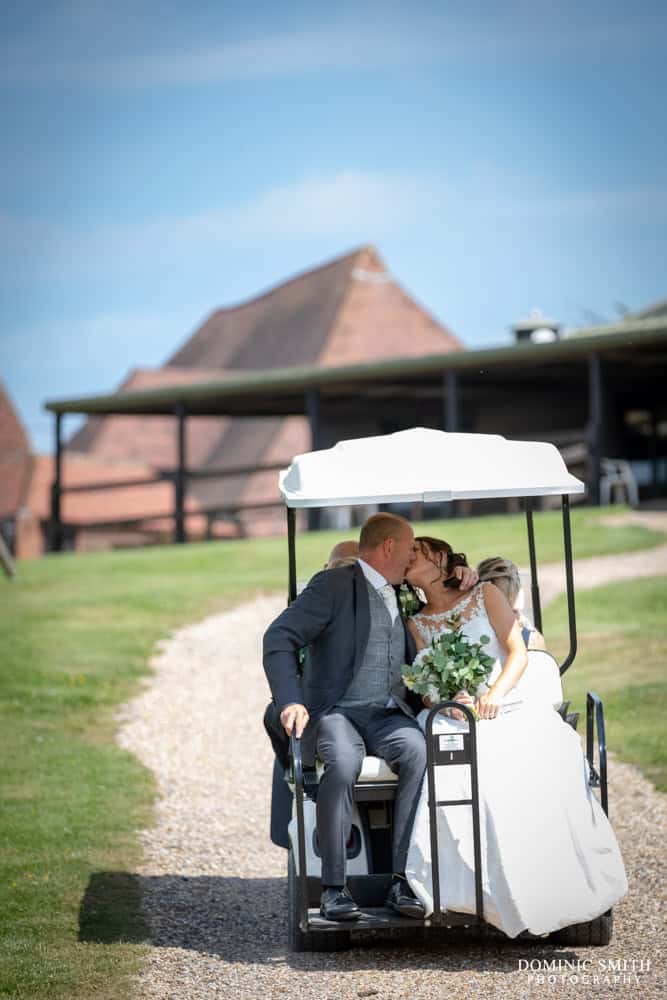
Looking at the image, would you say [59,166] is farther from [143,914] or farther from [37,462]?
[143,914]

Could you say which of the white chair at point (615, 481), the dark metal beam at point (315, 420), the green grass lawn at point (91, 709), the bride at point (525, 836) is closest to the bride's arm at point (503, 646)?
the bride at point (525, 836)

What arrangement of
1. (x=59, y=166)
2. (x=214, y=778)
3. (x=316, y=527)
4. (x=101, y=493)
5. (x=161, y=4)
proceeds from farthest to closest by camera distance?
(x=59, y=166) → (x=161, y=4) → (x=101, y=493) → (x=316, y=527) → (x=214, y=778)

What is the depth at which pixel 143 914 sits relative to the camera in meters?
6.03

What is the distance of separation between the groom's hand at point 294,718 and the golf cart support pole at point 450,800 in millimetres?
520

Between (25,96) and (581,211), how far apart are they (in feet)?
111

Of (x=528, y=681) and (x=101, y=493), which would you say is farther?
(x=101, y=493)

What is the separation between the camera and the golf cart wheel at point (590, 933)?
17.2 feet

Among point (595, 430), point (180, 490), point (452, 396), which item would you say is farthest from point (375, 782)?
point (180, 490)

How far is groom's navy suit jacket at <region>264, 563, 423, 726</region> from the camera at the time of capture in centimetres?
548

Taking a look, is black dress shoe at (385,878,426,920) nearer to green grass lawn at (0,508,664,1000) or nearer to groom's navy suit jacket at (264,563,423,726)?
groom's navy suit jacket at (264,563,423,726)

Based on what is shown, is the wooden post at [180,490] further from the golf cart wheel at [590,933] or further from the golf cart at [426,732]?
the golf cart wheel at [590,933]

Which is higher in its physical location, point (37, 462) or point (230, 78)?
point (230, 78)

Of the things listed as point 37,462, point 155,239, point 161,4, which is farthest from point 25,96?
point 37,462

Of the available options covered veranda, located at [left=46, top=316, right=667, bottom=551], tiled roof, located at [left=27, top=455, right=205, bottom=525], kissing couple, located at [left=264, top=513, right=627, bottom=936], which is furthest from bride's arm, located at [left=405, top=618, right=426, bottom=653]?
tiled roof, located at [left=27, top=455, right=205, bottom=525]
